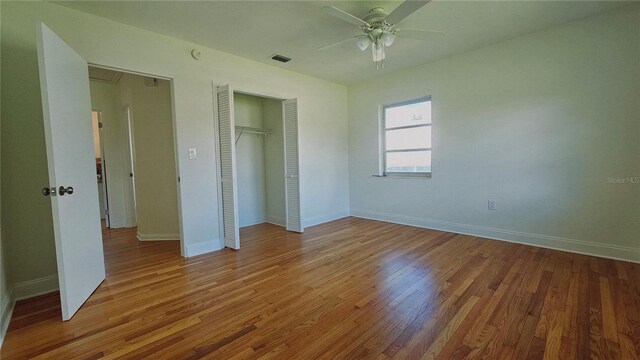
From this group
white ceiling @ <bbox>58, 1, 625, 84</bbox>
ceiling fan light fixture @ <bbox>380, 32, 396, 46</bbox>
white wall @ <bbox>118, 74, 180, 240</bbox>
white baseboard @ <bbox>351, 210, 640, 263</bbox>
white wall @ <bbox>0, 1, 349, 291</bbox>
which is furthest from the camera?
white wall @ <bbox>118, 74, 180, 240</bbox>

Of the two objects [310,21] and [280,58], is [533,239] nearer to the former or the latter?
[310,21]

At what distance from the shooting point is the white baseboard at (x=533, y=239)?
279cm

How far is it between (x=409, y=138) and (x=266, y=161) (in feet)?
8.62

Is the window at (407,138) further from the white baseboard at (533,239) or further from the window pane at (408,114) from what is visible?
the white baseboard at (533,239)

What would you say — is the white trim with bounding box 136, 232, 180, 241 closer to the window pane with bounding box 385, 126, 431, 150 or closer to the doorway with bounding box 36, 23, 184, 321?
the doorway with bounding box 36, 23, 184, 321

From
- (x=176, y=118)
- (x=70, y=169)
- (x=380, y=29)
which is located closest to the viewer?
(x=70, y=169)

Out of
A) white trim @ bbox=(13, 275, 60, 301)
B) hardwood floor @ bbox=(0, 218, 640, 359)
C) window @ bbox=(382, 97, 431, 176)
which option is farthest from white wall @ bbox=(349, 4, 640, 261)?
white trim @ bbox=(13, 275, 60, 301)

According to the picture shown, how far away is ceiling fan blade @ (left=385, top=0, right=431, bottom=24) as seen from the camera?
2025 millimetres

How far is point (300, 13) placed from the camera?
2609 mm

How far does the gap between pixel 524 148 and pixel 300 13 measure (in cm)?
311

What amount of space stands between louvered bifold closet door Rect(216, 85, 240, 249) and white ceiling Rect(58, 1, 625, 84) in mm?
696

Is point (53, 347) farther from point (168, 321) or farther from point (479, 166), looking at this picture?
point (479, 166)

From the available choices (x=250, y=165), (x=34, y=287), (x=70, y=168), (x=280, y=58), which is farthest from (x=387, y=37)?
(x=34, y=287)

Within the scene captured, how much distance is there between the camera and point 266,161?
199 inches
